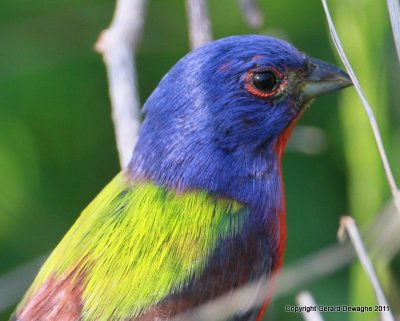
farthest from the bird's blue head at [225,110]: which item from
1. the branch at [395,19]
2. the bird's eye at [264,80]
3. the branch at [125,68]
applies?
the branch at [395,19]

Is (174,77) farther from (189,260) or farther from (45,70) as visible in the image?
(45,70)

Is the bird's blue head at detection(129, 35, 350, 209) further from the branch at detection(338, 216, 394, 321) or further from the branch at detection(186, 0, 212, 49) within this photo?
the branch at detection(338, 216, 394, 321)

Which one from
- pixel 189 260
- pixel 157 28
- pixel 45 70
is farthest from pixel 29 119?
pixel 189 260

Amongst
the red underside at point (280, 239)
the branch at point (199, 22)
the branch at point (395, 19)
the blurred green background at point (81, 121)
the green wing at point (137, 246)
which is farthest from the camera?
the blurred green background at point (81, 121)

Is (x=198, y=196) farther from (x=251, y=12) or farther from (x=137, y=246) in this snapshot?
(x=251, y=12)

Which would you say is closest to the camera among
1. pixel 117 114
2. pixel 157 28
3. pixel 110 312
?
pixel 110 312

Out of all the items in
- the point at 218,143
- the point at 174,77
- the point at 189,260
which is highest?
the point at 174,77

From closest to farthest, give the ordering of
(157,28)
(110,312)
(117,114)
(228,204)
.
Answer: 1. (110,312)
2. (228,204)
3. (117,114)
4. (157,28)

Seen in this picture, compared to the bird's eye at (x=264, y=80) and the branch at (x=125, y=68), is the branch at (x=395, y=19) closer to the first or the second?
the bird's eye at (x=264, y=80)
